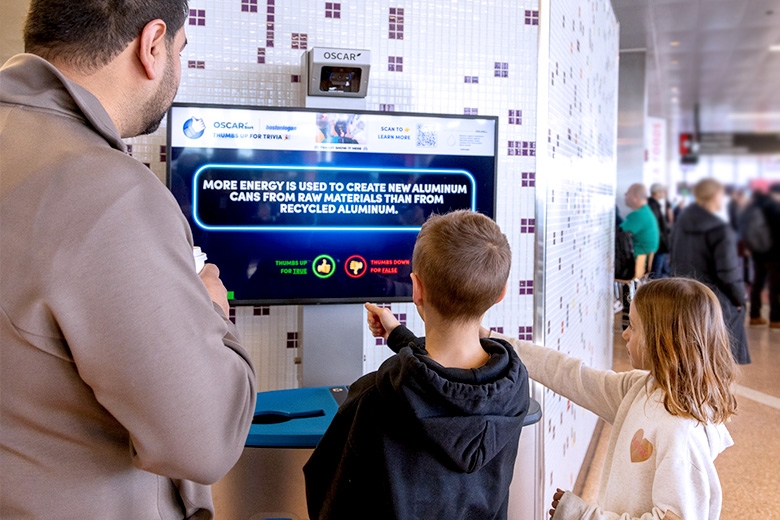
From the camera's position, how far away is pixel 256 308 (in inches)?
90.0

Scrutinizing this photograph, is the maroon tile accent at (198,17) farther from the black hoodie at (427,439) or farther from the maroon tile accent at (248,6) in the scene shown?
the black hoodie at (427,439)

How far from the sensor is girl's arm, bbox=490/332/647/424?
1.65m

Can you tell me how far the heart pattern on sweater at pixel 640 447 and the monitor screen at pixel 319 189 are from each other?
33.8 inches

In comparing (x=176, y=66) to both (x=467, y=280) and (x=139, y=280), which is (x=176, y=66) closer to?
(x=139, y=280)

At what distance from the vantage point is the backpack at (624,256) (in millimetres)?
4845

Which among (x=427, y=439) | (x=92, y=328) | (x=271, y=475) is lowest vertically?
(x=271, y=475)

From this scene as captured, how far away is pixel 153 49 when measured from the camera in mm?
937

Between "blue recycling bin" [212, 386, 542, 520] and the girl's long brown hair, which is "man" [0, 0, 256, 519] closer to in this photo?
"blue recycling bin" [212, 386, 542, 520]

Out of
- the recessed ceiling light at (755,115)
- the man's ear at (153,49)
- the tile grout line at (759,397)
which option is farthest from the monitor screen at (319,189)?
the tile grout line at (759,397)

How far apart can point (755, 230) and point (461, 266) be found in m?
0.91

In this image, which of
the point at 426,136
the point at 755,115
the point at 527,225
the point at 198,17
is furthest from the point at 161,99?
the point at 527,225

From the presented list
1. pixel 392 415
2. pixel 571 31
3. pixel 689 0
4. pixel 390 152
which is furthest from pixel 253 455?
pixel 571 31

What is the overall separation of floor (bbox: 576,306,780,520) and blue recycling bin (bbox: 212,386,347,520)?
1.54 metres

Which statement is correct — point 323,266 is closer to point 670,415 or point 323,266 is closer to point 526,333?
point 526,333
